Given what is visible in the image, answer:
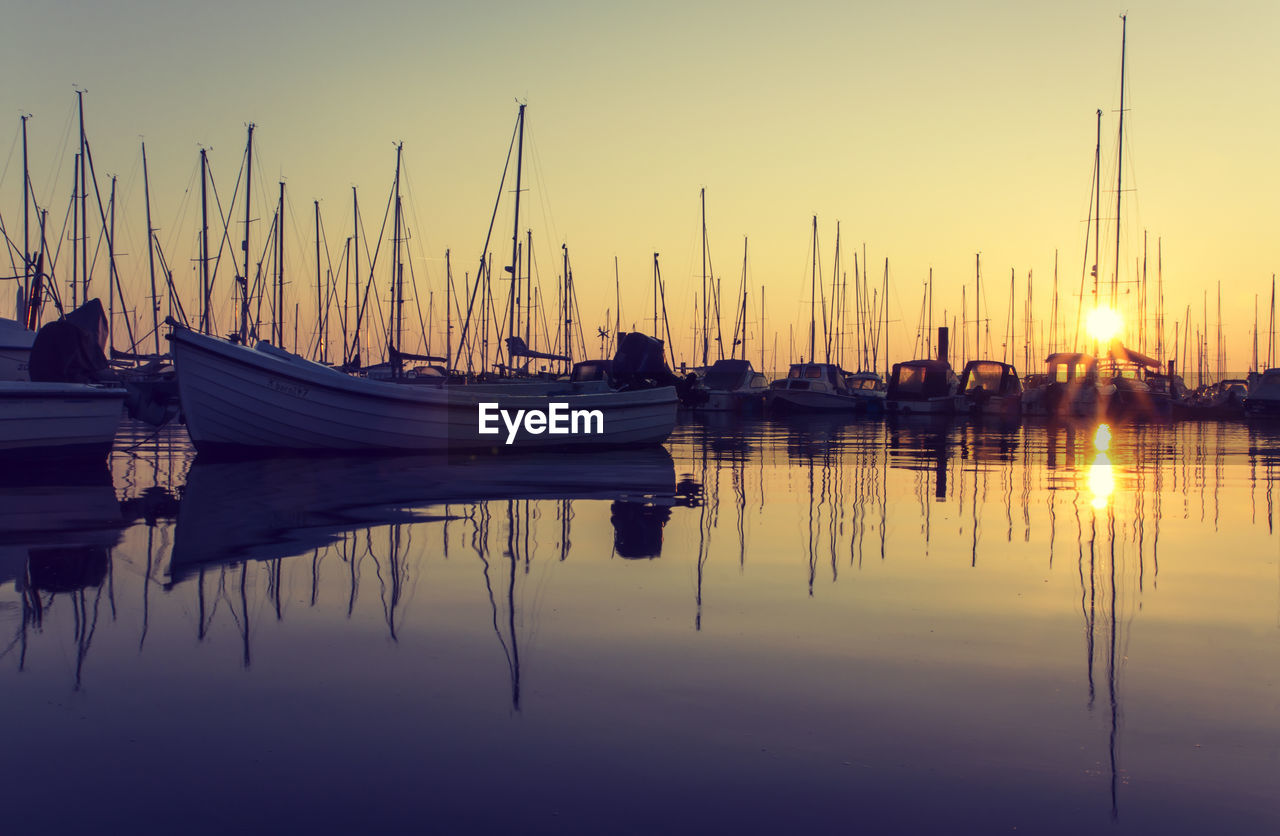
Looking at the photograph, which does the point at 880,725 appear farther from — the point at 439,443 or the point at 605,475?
the point at 439,443

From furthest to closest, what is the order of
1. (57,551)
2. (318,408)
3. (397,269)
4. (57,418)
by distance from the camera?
(397,269), (318,408), (57,418), (57,551)

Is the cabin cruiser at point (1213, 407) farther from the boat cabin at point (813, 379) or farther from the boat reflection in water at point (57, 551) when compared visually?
the boat reflection in water at point (57, 551)

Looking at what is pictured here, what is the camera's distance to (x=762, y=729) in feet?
15.0

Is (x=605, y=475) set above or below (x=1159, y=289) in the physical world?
below

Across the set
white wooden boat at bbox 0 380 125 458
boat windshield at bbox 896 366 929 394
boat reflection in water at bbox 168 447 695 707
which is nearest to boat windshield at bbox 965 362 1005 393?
boat windshield at bbox 896 366 929 394

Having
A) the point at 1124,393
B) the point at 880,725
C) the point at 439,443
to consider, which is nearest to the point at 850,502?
the point at 880,725

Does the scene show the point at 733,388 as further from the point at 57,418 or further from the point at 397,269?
the point at 57,418

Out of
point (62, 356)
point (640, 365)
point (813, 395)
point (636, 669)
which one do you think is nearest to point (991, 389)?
point (813, 395)

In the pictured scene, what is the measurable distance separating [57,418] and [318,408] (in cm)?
418

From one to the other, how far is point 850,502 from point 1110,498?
3.46 meters

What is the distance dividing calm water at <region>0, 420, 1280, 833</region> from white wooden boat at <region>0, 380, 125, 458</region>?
211 inches

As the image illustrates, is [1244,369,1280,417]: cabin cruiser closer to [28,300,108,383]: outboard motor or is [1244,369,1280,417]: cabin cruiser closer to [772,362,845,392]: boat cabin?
[772,362,845,392]: boat cabin

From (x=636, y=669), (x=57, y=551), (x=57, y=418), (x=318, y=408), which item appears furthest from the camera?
(x=318, y=408)

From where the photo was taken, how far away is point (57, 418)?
17453mm
